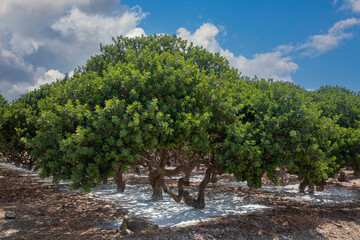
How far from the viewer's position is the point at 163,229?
11.9 m

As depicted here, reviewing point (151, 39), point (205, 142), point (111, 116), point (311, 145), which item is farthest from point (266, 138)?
point (151, 39)

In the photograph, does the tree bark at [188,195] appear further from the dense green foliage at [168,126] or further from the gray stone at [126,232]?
the gray stone at [126,232]

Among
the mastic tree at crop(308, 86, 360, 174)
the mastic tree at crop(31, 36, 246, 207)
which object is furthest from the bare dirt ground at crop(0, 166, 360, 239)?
the mastic tree at crop(308, 86, 360, 174)

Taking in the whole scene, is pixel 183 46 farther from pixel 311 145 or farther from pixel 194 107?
pixel 311 145

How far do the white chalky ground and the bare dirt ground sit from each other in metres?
1.09

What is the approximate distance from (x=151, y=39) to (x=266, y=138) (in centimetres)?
1398

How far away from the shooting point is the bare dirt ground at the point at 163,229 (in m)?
11.4

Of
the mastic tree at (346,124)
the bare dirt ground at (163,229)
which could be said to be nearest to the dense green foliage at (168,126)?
the bare dirt ground at (163,229)

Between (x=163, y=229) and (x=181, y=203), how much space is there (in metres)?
5.70

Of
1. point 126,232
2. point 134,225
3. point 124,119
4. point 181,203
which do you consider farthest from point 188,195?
point 124,119

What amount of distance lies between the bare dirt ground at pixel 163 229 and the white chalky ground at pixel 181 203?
1.09 meters

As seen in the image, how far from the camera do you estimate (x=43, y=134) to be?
11703 millimetres

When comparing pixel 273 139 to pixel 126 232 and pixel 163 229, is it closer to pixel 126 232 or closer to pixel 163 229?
pixel 163 229

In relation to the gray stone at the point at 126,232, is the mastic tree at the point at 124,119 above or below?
above
